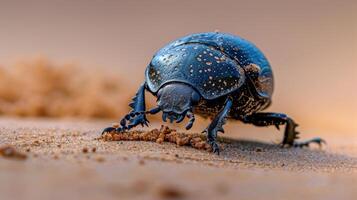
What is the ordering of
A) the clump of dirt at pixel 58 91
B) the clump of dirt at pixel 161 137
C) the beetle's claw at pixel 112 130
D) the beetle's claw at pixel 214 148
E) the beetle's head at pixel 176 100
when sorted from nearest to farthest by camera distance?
the beetle's head at pixel 176 100
the beetle's claw at pixel 214 148
the clump of dirt at pixel 161 137
the beetle's claw at pixel 112 130
the clump of dirt at pixel 58 91

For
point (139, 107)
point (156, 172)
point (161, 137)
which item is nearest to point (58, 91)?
point (139, 107)

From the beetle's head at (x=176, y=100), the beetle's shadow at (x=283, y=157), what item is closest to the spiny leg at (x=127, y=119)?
the beetle's head at (x=176, y=100)

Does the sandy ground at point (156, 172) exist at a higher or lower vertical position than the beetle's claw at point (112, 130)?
lower

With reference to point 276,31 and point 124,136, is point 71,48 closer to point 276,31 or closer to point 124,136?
point 276,31

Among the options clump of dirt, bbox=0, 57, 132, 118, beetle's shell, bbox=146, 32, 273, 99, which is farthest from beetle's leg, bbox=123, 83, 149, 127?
clump of dirt, bbox=0, 57, 132, 118

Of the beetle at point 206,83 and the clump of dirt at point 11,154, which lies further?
the beetle at point 206,83

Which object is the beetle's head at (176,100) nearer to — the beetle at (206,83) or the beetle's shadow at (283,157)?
the beetle at (206,83)

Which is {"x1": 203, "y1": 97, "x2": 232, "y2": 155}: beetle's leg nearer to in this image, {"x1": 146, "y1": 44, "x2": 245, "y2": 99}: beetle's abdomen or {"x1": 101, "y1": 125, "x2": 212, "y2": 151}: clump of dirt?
{"x1": 101, "y1": 125, "x2": 212, "y2": 151}: clump of dirt
